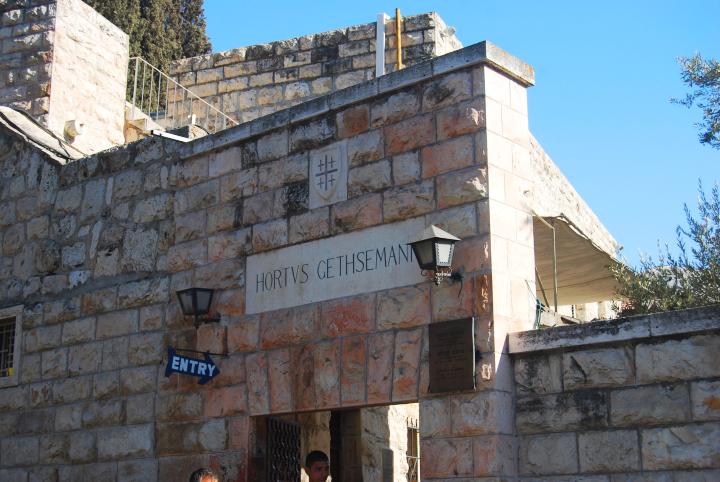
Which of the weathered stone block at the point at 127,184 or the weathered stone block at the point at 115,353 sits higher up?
the weathered stone block at the point at 127,184

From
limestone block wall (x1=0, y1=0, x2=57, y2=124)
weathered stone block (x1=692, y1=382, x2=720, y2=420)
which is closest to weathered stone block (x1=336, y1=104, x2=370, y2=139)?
weathered stone block (x1=692, y1=382, x2=720, y2=420)

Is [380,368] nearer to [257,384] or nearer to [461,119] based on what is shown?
[257,384]

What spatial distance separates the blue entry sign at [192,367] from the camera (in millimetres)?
7035

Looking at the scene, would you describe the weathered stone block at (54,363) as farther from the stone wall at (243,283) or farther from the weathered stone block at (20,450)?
the weathered stone block at (20,450)

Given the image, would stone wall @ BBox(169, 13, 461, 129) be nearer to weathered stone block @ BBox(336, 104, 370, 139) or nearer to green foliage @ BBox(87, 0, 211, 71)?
weathered stone block @ BBox(336, 104, 370, 139)

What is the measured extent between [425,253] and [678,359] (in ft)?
5.38

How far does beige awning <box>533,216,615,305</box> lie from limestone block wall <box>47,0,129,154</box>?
17.5 ft

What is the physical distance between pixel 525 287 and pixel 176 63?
900 centimetres

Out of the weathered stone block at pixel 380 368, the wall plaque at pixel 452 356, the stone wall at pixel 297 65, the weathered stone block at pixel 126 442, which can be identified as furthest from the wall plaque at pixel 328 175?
the stone wall at pixel 297 65

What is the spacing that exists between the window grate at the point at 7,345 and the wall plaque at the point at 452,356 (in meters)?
4.73

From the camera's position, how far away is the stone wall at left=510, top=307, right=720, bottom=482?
5324mm

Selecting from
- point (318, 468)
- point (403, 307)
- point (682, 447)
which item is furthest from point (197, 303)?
point (682, 447)

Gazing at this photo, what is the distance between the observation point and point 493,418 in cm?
582

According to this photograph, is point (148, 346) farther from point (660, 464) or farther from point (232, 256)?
point (660, 464)
